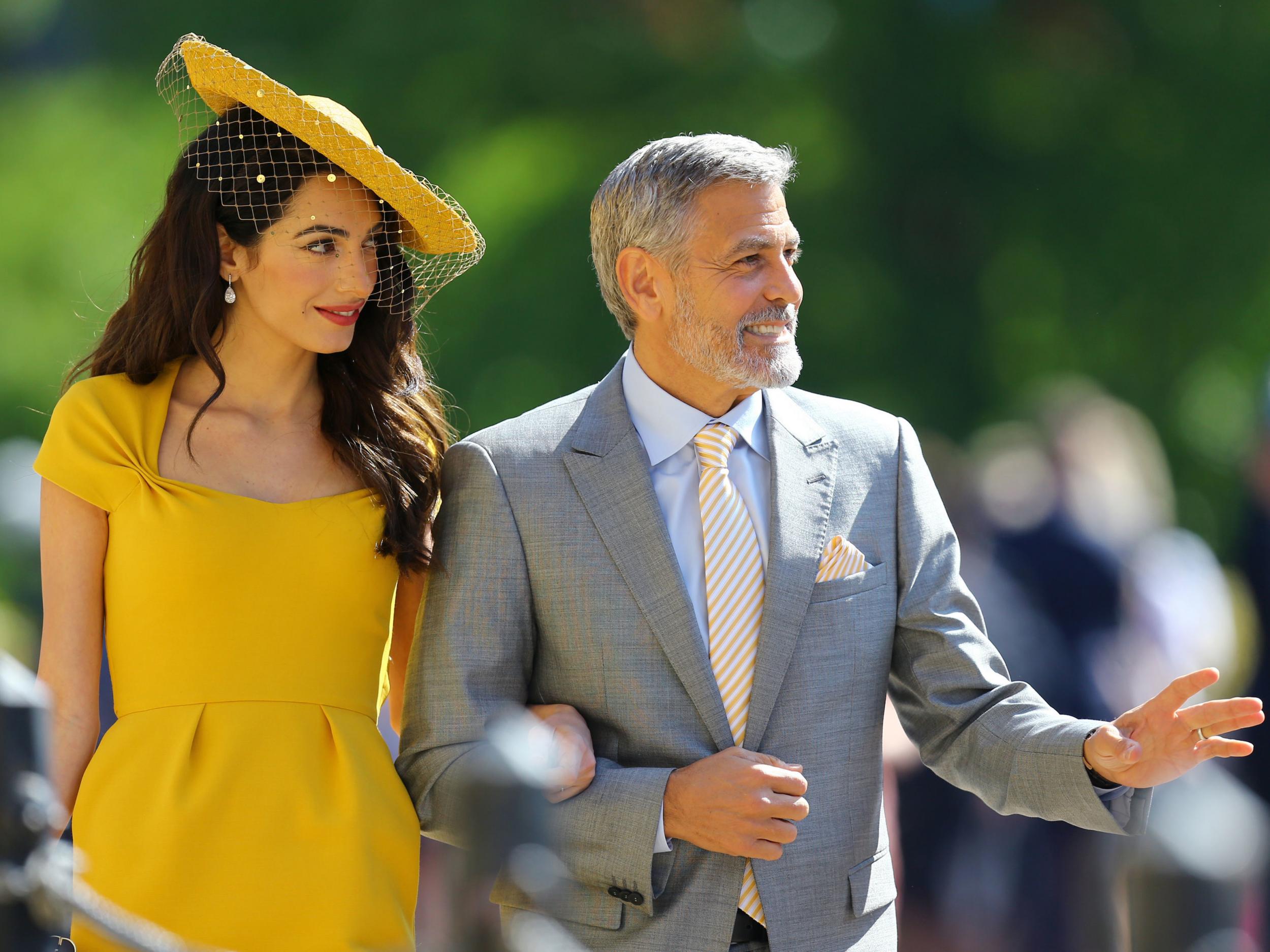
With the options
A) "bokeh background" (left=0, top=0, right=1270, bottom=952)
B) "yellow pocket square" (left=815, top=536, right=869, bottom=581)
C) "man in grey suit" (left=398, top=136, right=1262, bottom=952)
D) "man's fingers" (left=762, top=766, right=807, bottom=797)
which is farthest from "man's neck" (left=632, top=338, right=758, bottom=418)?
"bokeh background" (left=0, top=0, right=1270, bottom=952)

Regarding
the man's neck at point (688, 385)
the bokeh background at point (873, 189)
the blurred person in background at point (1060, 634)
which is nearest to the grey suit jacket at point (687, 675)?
the man's neck at point (688, 385)

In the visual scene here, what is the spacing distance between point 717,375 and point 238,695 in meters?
1.04

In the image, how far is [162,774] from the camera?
2.70m

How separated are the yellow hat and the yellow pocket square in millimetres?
994

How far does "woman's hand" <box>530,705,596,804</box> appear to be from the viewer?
2.66 metres

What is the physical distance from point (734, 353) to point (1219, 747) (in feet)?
3.55

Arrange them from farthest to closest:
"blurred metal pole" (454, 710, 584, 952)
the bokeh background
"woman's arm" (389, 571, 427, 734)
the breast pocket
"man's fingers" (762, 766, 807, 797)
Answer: the bokeh background, "woman's arm" (389, 571, 427, 734), the breast pocket, "man's fingers" (762, 766, 807, 797), "blurred metal pole" (454, 710, 584, 952)

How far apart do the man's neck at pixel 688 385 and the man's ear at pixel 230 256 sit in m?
0.79

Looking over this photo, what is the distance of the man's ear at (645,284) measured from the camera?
3059 mm

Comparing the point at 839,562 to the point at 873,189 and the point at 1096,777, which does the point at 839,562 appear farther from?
the point at 873,189

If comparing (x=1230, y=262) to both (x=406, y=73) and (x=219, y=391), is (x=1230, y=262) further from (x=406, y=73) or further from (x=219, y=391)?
(x=219, y=391)

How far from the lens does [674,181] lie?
3016 millimetres

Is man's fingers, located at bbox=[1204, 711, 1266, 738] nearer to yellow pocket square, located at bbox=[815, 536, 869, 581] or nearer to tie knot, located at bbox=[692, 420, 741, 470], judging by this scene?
yellow pocket square, located at bbox=[815, 536, 869, 581]

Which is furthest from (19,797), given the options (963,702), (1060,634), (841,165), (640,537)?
(841,165)
